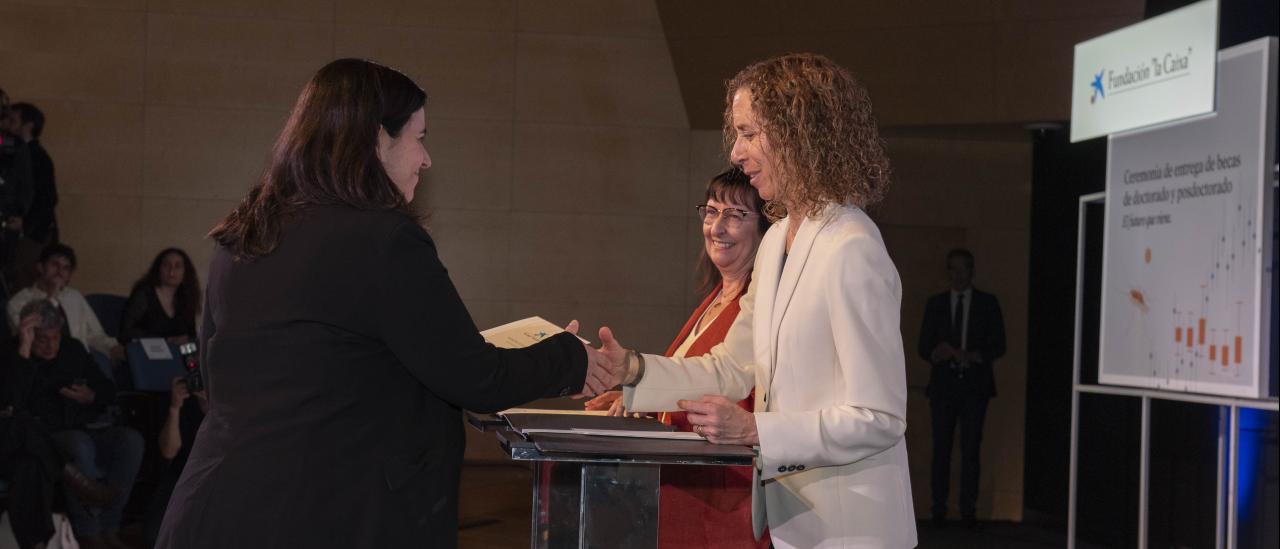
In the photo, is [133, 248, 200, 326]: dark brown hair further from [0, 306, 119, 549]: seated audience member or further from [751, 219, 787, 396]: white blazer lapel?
[751, 219, 787, 396]: white blazer lapel

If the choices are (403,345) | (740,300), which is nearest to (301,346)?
(403,345)

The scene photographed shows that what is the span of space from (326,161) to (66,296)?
21.0ft

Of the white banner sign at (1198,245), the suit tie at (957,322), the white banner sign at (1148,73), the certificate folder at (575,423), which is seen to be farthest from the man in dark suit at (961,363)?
the certificate folder at (575,423)

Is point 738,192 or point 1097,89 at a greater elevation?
point 1097,89

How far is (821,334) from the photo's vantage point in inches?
82.4

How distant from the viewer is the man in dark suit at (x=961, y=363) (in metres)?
8.02

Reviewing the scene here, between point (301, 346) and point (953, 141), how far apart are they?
775cm

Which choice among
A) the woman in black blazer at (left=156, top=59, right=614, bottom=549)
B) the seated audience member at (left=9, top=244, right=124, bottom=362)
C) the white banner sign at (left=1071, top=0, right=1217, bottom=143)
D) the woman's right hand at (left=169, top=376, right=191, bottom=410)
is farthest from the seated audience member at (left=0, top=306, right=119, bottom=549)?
the white banner sign at (left=1071, top=0, right=1217, bottom=143)

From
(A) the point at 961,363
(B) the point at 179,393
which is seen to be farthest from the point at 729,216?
(A) the point at 961,363

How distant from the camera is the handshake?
226 centimetres

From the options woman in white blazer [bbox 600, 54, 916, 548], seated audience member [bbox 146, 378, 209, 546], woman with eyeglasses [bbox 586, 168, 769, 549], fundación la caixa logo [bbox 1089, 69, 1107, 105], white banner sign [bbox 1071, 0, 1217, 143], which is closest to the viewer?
woman in white blazer [bbox 600, 54, 916, 548]

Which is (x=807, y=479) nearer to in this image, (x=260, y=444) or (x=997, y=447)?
(x=260, y=444)

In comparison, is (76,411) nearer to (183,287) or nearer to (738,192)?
(183,287)

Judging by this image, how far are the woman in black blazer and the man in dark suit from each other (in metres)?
6.52
